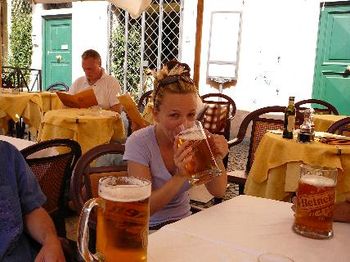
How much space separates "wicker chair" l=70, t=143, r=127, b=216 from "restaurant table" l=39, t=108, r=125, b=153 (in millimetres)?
2460

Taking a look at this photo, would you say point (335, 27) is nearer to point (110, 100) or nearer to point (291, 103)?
point (110, 100)

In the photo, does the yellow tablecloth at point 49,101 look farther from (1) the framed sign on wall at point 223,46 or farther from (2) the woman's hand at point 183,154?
(2) the woman's hand at point 183,154

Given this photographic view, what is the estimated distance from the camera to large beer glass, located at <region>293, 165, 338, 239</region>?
119 cm

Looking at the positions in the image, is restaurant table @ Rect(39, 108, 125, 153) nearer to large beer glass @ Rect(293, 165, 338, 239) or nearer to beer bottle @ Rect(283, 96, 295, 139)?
beer bottle @ Rect(283, 96, 295, 139)

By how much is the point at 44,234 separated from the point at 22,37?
10.4 m

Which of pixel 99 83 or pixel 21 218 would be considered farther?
pixel 99 83

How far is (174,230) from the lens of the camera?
1.20 metres

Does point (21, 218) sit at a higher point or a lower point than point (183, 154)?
lower

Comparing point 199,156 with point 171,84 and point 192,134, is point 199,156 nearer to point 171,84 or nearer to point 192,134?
point 192,134

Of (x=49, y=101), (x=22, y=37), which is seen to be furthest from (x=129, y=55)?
(x=22, y=37)

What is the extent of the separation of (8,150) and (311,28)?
6.24 meters

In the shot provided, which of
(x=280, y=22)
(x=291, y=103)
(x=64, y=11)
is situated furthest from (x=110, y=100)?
(x=64, y=11)

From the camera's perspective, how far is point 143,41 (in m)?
8.97

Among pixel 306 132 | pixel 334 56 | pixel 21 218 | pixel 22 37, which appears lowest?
pixel 21 218
